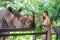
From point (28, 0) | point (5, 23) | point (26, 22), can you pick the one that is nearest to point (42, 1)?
point (28, 0)

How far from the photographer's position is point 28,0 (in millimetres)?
3711

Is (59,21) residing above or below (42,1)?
below

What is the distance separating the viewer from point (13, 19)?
2.12m

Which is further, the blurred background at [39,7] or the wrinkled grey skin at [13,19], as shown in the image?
the blurred background at [39,7]

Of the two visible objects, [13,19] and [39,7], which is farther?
[39,7]

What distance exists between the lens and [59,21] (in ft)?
11.9

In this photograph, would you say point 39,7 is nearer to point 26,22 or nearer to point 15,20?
point 15,20

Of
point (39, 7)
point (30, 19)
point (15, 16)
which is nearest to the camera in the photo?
point (30, 19)

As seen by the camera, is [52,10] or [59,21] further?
[59,21]

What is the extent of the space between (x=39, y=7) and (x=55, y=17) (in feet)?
1.25

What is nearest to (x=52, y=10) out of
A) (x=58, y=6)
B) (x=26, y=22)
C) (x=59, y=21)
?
(x=58, y=6)

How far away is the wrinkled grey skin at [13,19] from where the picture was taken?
1.76 metres

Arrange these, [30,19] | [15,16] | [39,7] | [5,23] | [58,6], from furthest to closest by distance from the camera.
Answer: [39,7]
[58,6]
[5,23]
[15,16]
[30,19]

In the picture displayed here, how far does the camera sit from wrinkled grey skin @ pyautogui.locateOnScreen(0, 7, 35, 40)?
5.76ft
